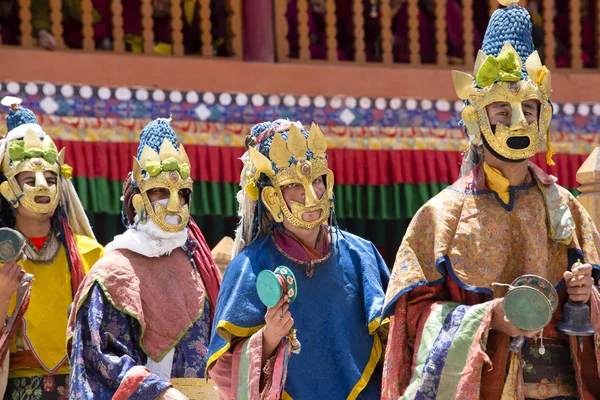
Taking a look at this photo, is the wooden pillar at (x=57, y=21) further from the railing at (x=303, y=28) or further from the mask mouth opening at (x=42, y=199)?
the mask mouth opening at (x=42, y=199)

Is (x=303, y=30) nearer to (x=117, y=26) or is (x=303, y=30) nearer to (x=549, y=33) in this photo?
(x=117, y=26)

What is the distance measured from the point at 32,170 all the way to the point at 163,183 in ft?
2.43

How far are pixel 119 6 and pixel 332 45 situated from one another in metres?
1.33

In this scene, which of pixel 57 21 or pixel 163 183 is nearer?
pixel 163 183

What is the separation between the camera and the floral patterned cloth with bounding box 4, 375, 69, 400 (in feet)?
25.5

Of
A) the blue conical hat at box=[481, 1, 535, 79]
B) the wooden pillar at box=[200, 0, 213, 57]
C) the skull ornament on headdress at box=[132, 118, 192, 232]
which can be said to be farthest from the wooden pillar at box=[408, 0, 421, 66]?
the blue conical hat at box=[481, 1, 535, 79]

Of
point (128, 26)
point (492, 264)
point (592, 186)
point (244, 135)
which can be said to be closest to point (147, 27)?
point (128, 26)

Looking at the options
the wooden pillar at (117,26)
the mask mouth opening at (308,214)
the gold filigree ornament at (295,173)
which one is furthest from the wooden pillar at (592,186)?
the wooden pillar at (117,26)

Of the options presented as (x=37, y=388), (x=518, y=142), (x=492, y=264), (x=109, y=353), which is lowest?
(x=37, y=388)

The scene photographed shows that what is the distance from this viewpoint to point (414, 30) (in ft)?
36.6

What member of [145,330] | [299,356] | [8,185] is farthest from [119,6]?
[299,356]

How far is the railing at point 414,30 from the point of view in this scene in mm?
11016

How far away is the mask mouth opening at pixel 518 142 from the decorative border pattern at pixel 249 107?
4.48 meters

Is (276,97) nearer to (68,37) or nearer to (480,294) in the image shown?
(68,37)
